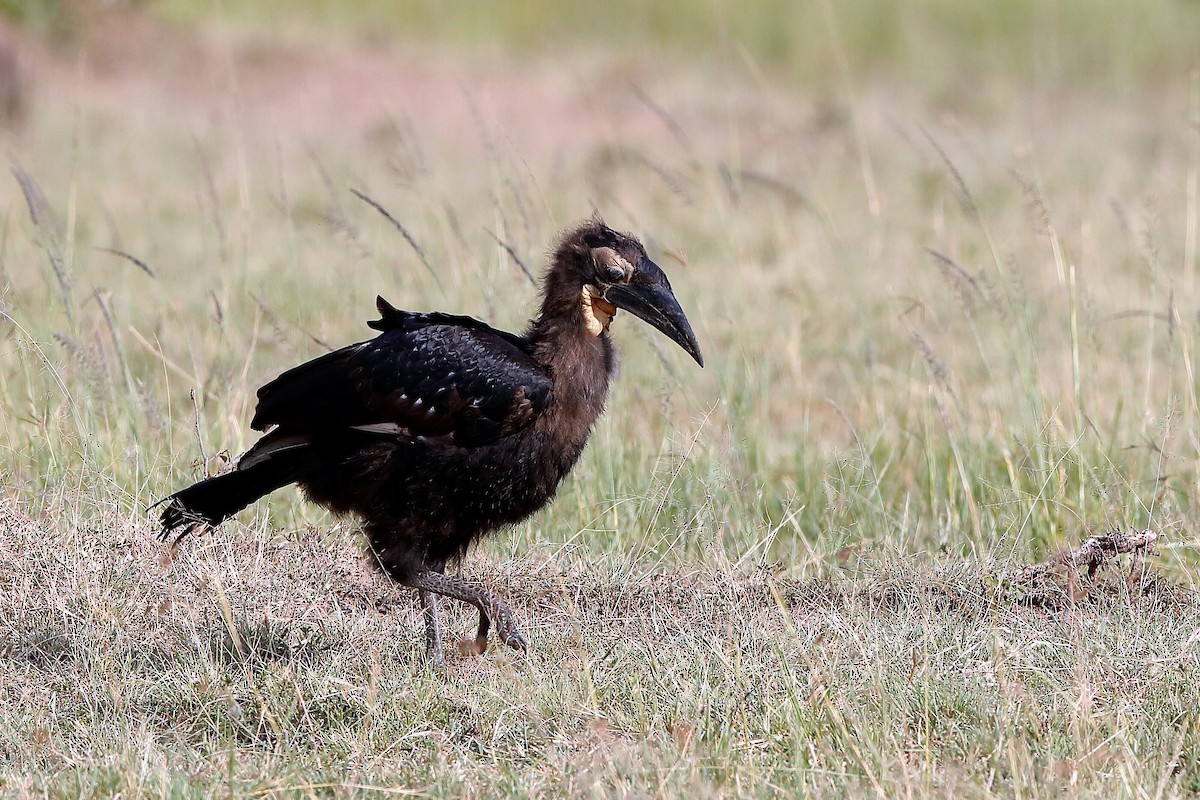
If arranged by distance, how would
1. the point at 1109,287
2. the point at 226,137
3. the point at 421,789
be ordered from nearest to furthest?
1. the point at 421,789
2. the point at 1109,287
3. the point at 226,137

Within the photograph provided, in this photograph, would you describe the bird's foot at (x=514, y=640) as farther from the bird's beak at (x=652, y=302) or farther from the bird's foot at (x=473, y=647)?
the bird's beak at (x=652, y=302)

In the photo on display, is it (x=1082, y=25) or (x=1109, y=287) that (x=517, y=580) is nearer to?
(x=1109, y=287)

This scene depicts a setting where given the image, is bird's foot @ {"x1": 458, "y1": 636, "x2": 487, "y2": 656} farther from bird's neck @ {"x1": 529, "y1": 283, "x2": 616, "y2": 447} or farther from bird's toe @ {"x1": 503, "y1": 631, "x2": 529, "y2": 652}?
bird's neck @ {"x1": 529, "y1": 283, "x2": 616, "y2": 447}

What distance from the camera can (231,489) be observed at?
3732 millimetres

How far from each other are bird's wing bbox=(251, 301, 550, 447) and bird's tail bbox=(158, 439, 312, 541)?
0.33 feet

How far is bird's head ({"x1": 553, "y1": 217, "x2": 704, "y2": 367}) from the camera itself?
12.8 feet

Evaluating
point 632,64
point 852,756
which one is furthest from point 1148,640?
point 632,64

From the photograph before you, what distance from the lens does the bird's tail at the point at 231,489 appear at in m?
3.71

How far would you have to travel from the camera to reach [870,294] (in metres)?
8.01

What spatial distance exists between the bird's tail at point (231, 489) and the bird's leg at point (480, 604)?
411 millimetres

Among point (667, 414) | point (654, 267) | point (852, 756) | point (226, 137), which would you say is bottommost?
point (852, 756)

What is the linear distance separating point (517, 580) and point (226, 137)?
828 centimetres

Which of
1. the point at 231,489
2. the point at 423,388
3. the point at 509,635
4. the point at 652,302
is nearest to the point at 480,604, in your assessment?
the point at 509,635

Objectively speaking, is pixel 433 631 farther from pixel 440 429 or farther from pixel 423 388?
pixel 423 388
